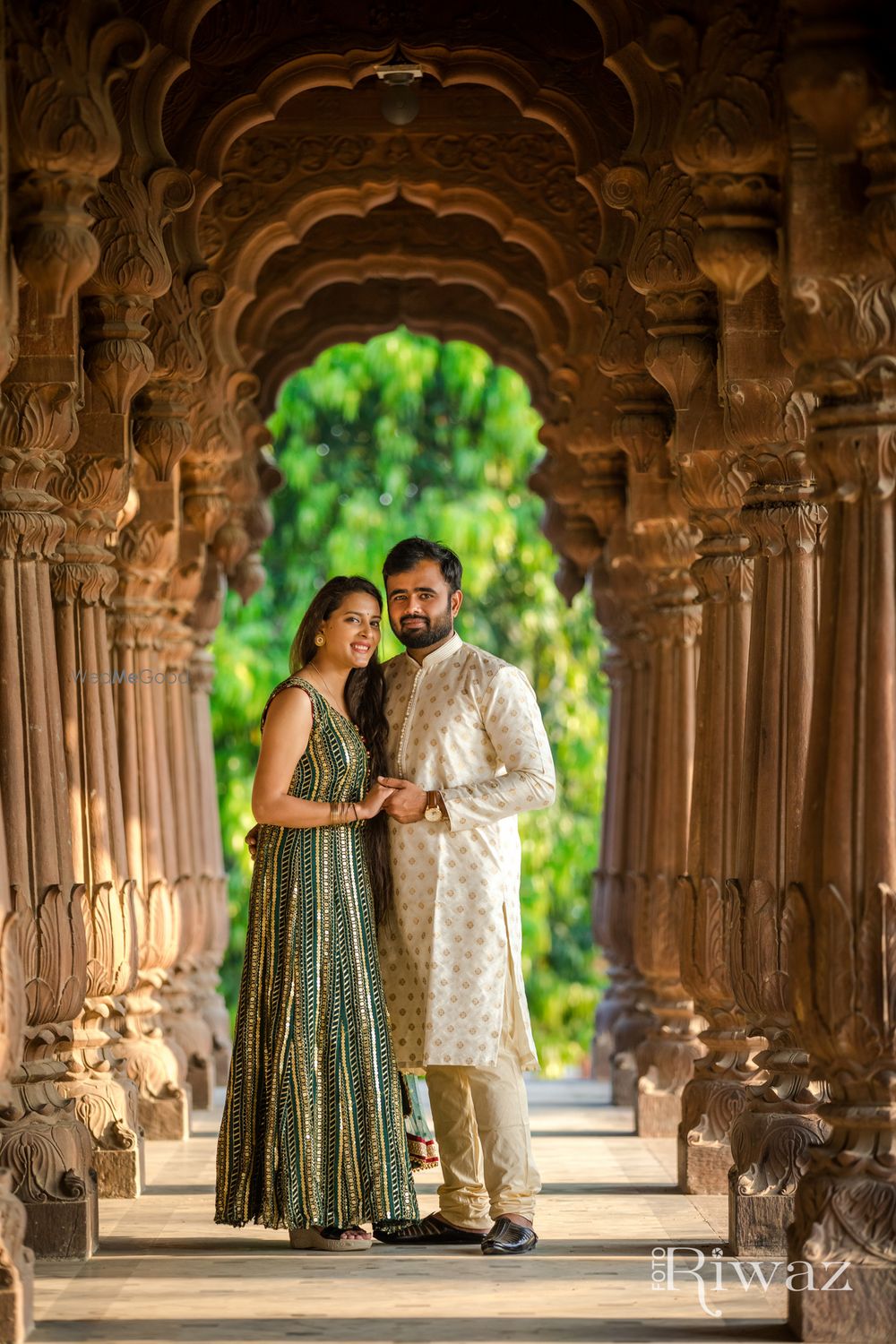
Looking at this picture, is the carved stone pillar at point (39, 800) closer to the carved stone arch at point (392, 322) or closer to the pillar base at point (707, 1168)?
the pillar base at point (707, 1168)

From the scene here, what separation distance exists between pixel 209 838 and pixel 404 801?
25.2 ft

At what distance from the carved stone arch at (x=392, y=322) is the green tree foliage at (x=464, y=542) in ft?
22.9

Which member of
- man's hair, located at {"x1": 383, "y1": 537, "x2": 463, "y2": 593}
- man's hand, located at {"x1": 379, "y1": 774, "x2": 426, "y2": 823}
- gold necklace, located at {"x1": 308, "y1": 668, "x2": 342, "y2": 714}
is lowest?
man's hand, located at {"x1": 379, "y1": 774, "x2": 426, "y2": 823}

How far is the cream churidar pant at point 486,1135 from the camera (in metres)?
6.95

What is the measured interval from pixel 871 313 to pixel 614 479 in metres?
7.43

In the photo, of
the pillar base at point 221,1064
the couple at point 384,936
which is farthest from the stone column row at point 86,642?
the pillar base at point 221,1064

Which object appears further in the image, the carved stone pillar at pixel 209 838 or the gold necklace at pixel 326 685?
the carved stone pillar at pixel 209 838

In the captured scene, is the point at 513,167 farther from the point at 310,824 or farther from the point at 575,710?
the point at 575,710

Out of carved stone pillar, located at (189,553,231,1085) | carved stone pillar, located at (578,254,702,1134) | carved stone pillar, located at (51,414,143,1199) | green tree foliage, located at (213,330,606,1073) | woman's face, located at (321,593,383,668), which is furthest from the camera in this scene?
green tree foliage, located at (213,330,606,1073)

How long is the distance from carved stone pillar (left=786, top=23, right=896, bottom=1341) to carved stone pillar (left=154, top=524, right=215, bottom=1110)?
6672mm

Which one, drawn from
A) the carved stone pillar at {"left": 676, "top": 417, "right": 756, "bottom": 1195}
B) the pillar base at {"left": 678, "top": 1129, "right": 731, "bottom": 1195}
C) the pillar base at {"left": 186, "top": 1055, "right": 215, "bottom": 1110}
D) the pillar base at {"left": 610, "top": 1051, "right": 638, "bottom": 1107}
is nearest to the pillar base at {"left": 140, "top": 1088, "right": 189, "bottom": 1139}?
the pillar base at {"left": 186, "top": 1055, "right": 215, "bottom": 1110}

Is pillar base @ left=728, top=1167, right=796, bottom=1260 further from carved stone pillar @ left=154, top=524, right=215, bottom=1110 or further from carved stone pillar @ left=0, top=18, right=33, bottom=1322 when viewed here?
carved stone pillar @ left=154, top=524, right=215, bottom=1110

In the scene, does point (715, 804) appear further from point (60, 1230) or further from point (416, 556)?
point (60, 1230)

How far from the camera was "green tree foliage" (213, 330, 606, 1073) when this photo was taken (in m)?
23.3
